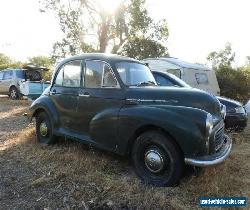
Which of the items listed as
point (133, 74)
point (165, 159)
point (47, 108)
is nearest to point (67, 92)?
point (47, 108)

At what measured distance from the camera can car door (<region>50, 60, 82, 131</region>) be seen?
6.90 m

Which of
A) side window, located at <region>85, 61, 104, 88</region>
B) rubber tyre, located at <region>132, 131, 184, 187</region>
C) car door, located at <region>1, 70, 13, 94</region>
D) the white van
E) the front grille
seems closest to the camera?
rubber tyre, located at <region>132, 131, 184, 187</region>

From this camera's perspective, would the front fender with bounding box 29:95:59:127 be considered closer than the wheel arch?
No

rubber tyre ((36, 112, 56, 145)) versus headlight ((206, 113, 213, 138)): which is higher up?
headlight ((206, 113, 213, 138))

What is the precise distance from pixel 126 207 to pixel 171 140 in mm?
1180

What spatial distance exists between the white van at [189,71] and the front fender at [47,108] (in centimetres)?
789

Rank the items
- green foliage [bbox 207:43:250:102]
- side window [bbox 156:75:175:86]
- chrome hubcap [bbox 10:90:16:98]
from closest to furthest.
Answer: side window [bbox 156:75:175:86] < chrome hubcap [bbox 10:90:16:98] < green foliage [bbox 207:43:250:102]

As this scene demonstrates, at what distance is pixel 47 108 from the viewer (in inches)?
294

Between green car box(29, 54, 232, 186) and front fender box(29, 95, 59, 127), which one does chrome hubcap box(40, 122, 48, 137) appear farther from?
front fender box(29, 95, 59, 127)

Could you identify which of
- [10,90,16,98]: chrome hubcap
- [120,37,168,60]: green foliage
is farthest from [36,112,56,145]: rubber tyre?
[120,37,168,60]: green foliage

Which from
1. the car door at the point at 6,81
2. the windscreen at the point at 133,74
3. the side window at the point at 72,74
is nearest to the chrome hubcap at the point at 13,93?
the car door at the point at 6,81

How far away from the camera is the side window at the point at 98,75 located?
20.7 ft

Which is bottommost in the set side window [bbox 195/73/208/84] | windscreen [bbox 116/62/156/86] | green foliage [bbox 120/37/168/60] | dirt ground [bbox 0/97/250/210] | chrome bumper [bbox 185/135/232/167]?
dirt ground [bbox 0/97/250/210]

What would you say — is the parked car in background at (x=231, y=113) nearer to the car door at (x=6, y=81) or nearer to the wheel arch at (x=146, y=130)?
the wheel arch at (x=146, y=130)
